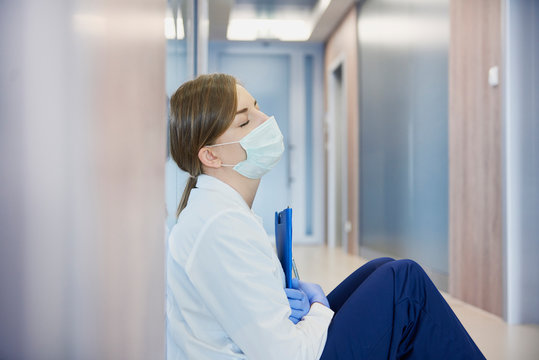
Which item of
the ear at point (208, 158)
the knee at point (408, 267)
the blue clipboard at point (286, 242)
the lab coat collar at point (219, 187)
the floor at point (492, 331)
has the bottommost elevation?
the floor at point (492, 331)

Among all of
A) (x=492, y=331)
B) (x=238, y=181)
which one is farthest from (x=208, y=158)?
(x=492, y=331)

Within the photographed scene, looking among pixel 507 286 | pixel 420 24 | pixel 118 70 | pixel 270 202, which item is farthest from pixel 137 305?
pixel 270 202

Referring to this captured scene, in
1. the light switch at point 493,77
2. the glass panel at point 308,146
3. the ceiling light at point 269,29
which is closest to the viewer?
the light switch at point 493,77

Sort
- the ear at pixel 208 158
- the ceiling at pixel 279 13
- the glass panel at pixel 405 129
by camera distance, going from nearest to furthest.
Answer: the ear at pixel 208 158 → the glass panel at pixel 405 129 → the ceiling at pixel 279 13

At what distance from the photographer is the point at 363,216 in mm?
5539

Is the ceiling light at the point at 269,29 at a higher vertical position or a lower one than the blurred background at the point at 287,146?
higher

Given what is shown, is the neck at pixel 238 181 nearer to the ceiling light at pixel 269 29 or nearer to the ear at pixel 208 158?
the ear at pixel 208 158

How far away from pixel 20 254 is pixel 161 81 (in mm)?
315

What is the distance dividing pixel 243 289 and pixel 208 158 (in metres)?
Result: 0.39

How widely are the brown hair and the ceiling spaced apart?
4806 millimetres

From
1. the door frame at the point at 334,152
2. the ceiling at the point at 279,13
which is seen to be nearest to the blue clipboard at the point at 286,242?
the ceiling at the point at 279,13

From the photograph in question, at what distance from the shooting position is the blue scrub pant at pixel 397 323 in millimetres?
1064

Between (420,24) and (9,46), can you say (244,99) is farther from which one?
(420,24)

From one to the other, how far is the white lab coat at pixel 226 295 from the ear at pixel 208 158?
0.46ft
